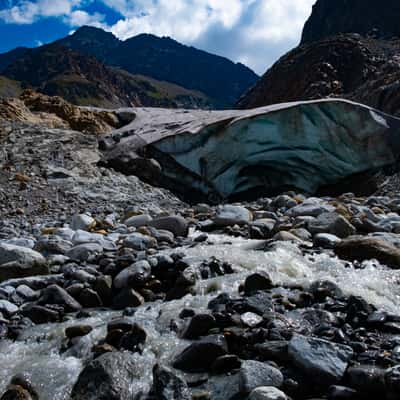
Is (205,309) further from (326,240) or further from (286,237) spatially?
(326,240)

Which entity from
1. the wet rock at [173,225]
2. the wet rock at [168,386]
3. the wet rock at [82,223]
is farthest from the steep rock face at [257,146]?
the wet rock at [168,386]

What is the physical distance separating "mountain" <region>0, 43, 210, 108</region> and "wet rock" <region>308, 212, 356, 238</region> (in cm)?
12114

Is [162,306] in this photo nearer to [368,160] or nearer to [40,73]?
[368,160]

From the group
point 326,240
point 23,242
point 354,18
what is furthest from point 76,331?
point 354,18

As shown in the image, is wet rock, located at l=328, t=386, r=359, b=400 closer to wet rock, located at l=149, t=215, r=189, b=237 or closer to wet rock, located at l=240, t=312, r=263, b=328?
wet rock, located at l=240, t=312, r=263, b=328

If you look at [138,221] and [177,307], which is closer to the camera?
[177,307]

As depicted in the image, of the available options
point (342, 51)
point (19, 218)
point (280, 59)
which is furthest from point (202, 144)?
point (280, 59)

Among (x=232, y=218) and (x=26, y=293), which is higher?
(x=232, y=218)

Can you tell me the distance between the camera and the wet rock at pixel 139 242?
747 cm

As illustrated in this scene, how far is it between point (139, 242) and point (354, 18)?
83.1 m

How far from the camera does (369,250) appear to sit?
7.23 m

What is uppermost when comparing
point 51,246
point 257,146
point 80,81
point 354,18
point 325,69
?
point 354,18

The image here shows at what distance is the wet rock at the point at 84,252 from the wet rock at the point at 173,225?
2.15 m

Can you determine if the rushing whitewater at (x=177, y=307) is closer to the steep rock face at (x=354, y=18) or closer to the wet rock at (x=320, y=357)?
the wet rock at (x=320, y=357)
